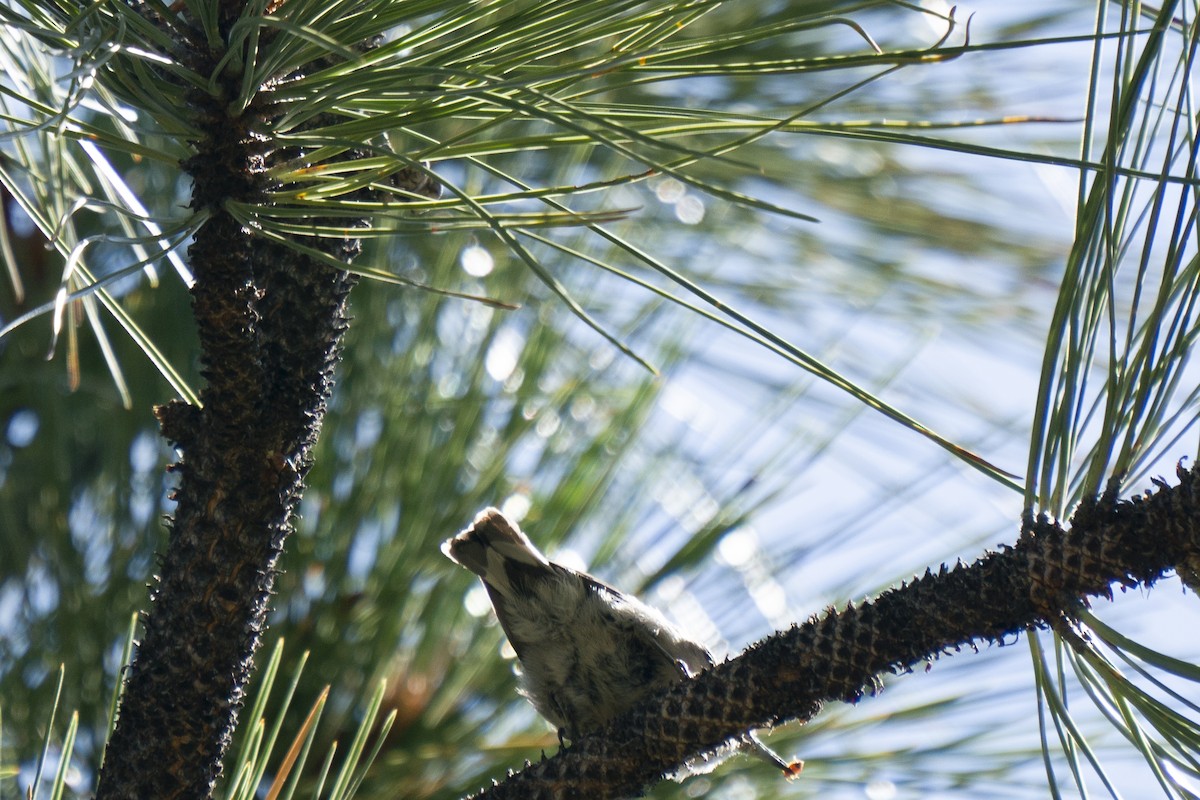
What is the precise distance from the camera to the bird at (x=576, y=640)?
1417 mm

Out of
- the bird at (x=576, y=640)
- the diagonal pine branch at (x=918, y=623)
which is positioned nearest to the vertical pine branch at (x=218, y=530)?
the diagonal pine branch at (x=918, y=623)

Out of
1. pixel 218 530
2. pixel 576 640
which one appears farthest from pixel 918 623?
pixel 576 640

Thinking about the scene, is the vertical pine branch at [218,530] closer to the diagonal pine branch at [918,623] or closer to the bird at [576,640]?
the diagonal pine branch at [918,623]

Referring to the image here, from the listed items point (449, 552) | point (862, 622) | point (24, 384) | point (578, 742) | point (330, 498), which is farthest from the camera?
point (24, 384)

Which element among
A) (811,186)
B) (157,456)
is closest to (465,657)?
(157,456)

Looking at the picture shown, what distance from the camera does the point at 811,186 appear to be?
209 centimetres

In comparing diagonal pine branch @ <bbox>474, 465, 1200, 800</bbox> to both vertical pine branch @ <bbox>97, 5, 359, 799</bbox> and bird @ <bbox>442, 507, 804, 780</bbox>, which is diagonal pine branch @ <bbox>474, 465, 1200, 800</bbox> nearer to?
vertical pine branch @ <bbox>97, 5, 359, 799</bbox>

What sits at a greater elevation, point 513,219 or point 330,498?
point 330,498

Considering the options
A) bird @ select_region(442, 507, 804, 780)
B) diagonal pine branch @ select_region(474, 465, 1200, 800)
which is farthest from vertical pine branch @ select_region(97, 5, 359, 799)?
bird @ select_region(442, 507, 804, 780)

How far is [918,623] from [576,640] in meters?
0.78

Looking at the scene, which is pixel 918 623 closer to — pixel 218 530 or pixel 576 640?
pixel 218 530

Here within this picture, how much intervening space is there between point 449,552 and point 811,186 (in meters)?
1.03

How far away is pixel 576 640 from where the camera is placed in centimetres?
146

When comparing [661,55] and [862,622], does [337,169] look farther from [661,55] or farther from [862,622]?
[862,622]
